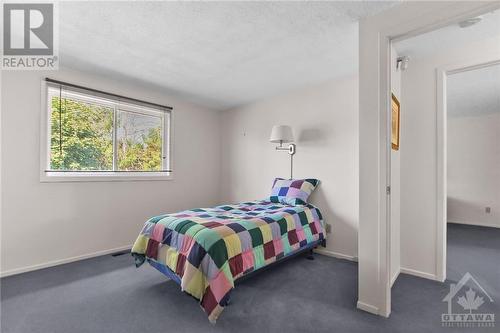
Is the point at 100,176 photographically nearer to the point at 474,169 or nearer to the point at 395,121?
the point at 395,121

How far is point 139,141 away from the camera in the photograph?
3.56 meters

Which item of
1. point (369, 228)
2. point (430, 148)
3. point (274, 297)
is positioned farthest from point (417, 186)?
point (274, 297)

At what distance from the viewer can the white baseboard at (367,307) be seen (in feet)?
5.99

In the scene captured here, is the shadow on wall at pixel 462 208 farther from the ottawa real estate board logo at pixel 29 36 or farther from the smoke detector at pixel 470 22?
the ottawa real estate board logo at pixel 29 36

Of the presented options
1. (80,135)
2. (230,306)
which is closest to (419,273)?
(230,306)

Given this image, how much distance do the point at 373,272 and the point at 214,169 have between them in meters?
3.19

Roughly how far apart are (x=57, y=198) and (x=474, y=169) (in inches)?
284

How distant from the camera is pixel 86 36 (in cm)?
216

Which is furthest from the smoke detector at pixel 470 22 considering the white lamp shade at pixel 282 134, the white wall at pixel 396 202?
the white lamp shade at pixel 282 134

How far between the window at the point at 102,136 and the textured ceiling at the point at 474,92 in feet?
13.6

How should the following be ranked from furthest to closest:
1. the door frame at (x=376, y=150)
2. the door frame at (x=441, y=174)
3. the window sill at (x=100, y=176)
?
the window sill at (x=100, y=176), the door frame at (x=441, y=174), the door frame at (x=376, y=150)

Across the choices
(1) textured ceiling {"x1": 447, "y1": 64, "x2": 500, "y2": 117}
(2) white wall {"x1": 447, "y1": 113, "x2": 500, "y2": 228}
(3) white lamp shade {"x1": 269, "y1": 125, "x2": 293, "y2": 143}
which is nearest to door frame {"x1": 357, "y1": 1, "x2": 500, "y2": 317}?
(3) white lamp shade {"x1": 269, "y1": 125, "x2": 293, "y2": 143}

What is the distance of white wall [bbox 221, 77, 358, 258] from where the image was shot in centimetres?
305

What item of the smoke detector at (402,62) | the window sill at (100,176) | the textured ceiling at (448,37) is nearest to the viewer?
the textured ceiling at (448,37)
